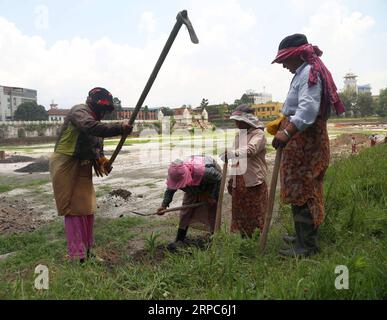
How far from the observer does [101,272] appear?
3.01 m

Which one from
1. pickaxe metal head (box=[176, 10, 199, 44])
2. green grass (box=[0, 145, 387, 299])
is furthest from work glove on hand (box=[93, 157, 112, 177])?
pickaxe metal head (box=[176, 10, 199, 44])

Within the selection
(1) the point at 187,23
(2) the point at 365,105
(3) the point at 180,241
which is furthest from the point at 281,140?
(2) the point at 365,105

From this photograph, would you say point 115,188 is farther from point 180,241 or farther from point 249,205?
point 249,205

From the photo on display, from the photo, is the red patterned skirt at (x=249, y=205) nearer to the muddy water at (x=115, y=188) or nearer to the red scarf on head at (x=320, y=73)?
the red scarf on head at (x=320, y=73)

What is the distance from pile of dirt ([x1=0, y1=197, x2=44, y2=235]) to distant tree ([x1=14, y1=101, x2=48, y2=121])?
200 ft

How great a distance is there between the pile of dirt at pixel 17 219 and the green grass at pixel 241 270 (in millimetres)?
1353

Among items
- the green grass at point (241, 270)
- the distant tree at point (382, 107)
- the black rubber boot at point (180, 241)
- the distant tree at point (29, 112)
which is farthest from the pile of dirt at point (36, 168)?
the distant tree at point (382, 107)

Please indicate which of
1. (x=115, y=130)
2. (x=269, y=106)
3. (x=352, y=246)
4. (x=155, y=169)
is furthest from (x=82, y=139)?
(x=269, y=106)

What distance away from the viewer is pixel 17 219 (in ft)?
20.7

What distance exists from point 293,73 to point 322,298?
73.0 inches

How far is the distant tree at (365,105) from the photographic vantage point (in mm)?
63791

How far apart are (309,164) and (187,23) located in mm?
1635

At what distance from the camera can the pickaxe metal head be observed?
350 centimetres

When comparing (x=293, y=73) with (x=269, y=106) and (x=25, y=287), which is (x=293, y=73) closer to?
(x=25, y=287)
